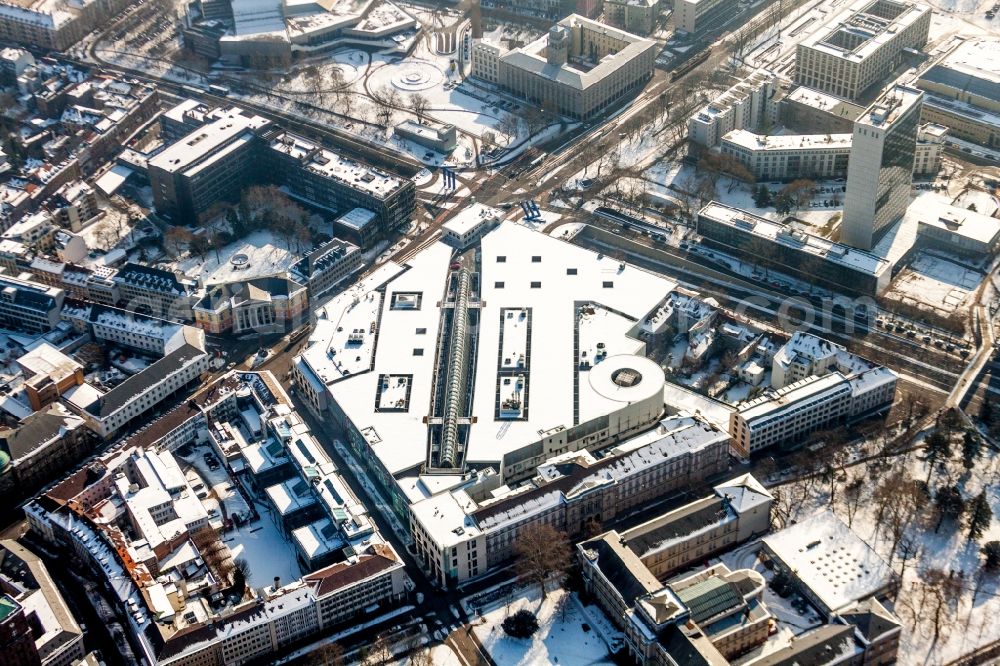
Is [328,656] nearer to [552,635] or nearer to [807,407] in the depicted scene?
[552,635]

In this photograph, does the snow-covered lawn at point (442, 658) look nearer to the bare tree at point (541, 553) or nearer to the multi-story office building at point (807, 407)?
the bare tree at point (541, 553)

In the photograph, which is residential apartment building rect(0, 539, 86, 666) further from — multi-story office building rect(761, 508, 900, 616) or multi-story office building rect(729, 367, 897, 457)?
multi-story office building rect(729, 367, 897, 457)

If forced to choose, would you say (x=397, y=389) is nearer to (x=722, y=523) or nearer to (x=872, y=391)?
(x=722, y=523)

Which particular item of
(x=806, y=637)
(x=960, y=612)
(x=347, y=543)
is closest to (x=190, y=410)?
(x=347, y=543)

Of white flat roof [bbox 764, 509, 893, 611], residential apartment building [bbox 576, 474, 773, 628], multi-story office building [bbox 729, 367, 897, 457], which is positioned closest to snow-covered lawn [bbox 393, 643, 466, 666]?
residential apartment building [bbox 576, 474, 773, 628]

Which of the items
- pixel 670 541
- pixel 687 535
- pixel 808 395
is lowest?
pixel 687 535

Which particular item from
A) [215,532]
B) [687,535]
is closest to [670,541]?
[687,535]
